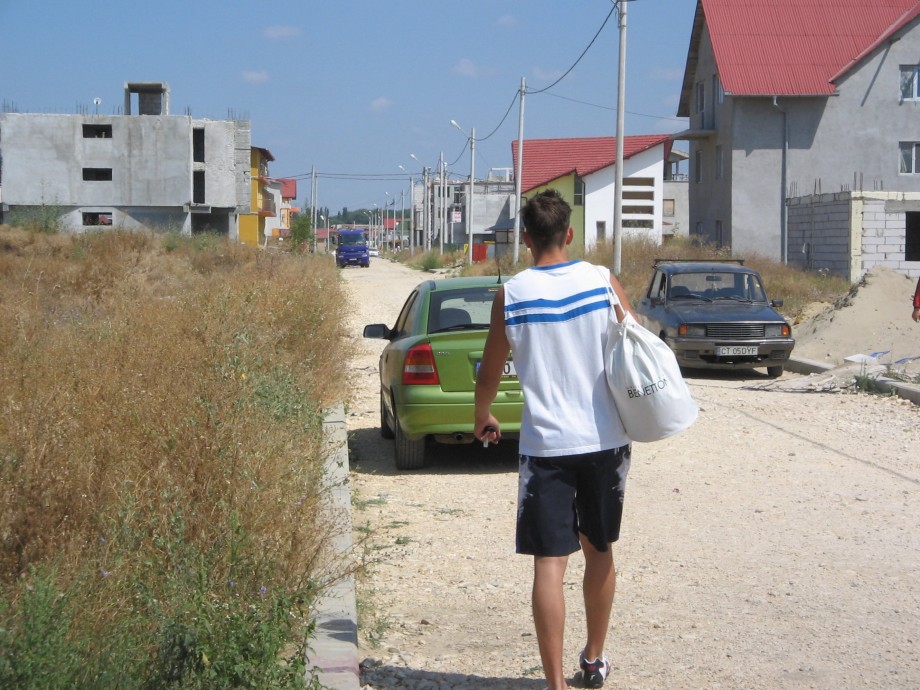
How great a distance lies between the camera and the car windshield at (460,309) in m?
9.49

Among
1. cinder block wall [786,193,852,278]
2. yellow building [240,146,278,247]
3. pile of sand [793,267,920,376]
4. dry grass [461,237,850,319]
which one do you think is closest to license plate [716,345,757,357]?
pile of sand [793,267,920,376]

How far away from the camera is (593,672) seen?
14.6 ft

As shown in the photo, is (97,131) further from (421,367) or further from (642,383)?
(642,383)

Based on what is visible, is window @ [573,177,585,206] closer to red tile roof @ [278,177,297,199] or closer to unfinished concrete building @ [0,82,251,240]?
unfinished concrete building @ [0,82,251,240]

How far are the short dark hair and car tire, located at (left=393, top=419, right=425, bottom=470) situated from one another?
503cm

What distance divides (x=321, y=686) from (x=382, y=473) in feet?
17.1

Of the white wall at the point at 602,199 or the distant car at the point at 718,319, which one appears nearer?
the distant car at the point at 718,319

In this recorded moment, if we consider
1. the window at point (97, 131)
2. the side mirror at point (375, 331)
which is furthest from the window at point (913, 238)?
the window at point (97, 131)

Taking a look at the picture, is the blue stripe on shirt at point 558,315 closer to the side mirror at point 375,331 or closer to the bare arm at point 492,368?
the bare arm at point 492,368

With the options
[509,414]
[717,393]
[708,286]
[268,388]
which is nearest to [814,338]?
[708,286]

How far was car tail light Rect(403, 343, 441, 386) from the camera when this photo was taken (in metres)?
9.01

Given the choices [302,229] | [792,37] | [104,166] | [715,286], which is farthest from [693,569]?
[104,166]

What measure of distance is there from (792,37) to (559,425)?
47132mm

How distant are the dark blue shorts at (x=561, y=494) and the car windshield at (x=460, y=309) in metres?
5.27
